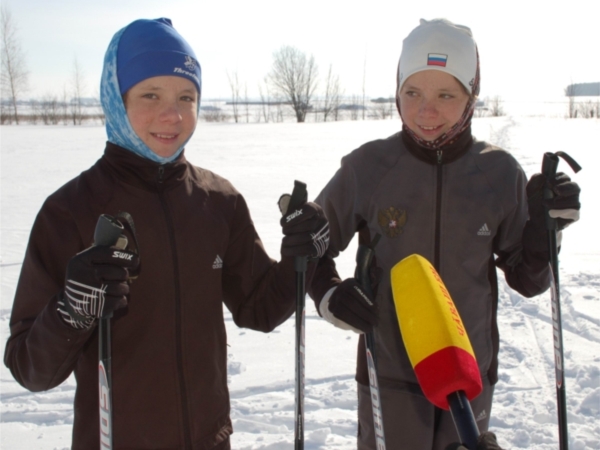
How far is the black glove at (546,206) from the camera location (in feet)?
6.82

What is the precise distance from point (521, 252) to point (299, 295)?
3.31 ft

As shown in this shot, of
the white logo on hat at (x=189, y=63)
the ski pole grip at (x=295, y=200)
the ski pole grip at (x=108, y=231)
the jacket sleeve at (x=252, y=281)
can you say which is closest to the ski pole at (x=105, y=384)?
the ski pole grip at (x=108, y=231)

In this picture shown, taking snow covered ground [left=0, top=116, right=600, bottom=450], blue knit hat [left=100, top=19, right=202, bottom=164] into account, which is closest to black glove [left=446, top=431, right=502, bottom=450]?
blue knit hat [left=100, top=19, right=202, bottom=164]

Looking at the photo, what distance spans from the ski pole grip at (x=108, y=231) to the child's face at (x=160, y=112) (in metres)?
0.43

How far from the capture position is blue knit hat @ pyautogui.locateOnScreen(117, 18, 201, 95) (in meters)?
1.79

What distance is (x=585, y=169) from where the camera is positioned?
11.2 metres

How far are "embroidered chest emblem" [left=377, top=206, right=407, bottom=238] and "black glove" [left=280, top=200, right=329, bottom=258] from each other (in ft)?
1.43

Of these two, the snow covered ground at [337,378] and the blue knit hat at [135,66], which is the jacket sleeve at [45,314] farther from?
the snow covered ground at [337,378]

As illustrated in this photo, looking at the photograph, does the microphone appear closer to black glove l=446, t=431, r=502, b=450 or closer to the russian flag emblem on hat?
black glove l=446, t=431, r=502, b=450

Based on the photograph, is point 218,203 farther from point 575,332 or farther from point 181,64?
point 575,332

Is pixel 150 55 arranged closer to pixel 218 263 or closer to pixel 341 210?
pixel 218 263

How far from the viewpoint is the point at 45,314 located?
1.52 m

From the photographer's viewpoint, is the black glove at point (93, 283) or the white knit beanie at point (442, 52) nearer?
the black glove at point (93, 283)

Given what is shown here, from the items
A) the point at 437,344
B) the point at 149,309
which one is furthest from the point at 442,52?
the point at 149,309
